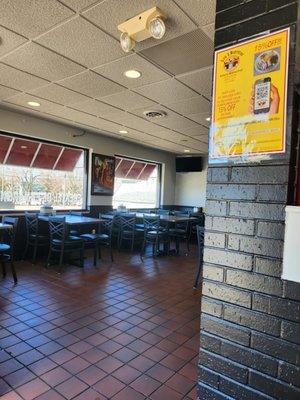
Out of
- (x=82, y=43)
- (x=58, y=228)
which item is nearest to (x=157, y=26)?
(x=82, y=43)

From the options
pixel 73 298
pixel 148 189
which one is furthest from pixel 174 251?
pixel 73 298

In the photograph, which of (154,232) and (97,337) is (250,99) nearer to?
(97,337)

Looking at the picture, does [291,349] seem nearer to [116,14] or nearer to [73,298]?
[116,14]

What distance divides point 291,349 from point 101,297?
9.28 ft

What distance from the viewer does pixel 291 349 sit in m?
1.10

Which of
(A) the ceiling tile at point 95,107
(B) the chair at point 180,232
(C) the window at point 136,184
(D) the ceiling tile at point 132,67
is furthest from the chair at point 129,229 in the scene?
(D) the ceiling tile at point 132,67

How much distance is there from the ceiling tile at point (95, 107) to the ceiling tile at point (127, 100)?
6.9 inches

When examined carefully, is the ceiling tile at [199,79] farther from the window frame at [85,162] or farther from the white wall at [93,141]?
the window frame at [85,162]

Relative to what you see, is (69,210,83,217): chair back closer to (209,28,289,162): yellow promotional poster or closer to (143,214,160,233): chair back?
(143,214,160,233): chair back

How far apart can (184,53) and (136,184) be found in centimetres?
594

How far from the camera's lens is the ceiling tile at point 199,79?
3074 millimetres

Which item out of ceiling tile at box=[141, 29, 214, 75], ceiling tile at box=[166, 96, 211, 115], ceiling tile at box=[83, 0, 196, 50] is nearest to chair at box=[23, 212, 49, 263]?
ceiling tile at box=[166, 96, 211, 115]

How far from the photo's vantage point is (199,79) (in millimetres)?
3256

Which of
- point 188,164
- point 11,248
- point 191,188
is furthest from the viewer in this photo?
point 191,188
